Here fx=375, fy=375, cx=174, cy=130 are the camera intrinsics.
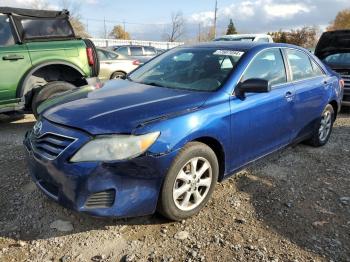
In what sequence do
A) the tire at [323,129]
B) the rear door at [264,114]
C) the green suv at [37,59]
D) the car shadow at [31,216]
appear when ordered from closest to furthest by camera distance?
the car shadow at [31,216] < the rear door at [264,114] < the tire at [323,129] < the green suv at [37,59]

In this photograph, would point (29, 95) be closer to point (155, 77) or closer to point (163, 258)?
point (155, 77)

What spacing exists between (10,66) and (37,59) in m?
0.42

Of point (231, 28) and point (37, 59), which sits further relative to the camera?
point (231, 28)

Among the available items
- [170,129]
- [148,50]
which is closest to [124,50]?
[148,50]

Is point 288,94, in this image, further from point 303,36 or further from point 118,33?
point 118,33

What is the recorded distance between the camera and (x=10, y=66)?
5773 millimetres

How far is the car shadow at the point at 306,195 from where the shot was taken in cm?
327

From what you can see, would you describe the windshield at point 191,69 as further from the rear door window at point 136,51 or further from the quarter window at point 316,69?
the rear door window at point 136,51

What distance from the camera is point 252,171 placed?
15.2ft

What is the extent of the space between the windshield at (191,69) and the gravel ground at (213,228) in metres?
1.20

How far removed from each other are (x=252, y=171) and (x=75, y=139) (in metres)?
2.48

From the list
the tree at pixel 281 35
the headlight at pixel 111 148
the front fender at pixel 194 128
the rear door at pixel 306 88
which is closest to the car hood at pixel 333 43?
the rear door at pixel 306 88

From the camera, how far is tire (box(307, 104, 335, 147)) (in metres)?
5.47

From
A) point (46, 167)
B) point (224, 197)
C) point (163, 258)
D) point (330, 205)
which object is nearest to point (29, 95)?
point (46, 167)
